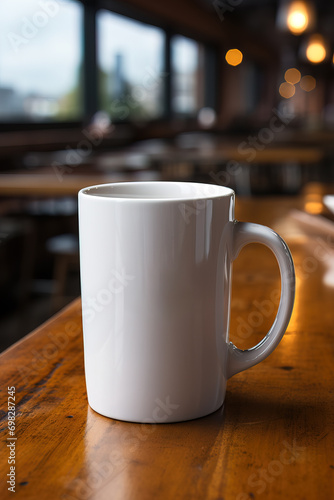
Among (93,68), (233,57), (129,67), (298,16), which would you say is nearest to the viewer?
(298,16)

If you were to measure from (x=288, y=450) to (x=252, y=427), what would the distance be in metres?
0.04

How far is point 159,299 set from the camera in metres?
0.36

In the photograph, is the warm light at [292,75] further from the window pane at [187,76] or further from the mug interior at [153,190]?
the mug interior at [153,190]

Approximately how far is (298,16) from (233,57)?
6316mm

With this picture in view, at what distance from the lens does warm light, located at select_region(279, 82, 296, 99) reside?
51.1 feet

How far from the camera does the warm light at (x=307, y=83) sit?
17.3m

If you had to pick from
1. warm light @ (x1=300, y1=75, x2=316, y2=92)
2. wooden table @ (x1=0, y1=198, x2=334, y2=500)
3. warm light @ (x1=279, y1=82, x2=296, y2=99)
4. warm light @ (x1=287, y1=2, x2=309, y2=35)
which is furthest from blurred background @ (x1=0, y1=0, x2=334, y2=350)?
warm light @ (x1=300, y1=75, x2=316, y2=92)

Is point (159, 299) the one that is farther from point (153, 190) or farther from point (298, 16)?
point (298, 16)

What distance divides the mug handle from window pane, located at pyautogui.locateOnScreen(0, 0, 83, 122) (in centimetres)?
395

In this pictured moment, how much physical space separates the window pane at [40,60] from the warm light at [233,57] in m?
5.78

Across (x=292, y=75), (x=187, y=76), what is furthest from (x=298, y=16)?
(x=292, y=75)

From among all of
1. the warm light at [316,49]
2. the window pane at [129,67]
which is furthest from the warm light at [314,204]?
the warm light at [316,49]

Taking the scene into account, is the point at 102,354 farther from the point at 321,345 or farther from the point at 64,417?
the point at 321,345

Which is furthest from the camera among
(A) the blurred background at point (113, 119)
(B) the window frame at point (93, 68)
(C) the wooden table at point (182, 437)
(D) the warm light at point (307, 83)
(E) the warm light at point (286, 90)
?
(D) the warm light at point (307, 83)
